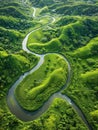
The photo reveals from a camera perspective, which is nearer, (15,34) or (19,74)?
(19,74)

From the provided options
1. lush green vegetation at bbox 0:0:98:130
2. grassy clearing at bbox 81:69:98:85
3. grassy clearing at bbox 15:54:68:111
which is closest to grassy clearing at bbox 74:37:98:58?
lush green vegetation at bbox 0:0:98:130

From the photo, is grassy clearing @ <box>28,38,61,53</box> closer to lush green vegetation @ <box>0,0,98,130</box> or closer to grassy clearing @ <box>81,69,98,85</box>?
lush green vegetation @ <box>0,0,98,130</box>

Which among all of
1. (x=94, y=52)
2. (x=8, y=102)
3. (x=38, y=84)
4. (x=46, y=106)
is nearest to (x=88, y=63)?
(x=94, y=52)

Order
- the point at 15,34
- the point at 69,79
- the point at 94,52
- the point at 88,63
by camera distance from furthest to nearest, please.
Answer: the point at 15,34 < the point at 94,52 < the point at 88,63 < the point at 69,79

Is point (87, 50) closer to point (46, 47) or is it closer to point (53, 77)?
point (46, 47)

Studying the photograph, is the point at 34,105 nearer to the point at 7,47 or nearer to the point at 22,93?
the point at 22,93

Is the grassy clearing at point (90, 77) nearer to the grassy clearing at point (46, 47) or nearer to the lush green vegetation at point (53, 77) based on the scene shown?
the lush green vegetation at point (53, 77)

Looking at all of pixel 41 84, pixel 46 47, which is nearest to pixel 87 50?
pixel 46 47

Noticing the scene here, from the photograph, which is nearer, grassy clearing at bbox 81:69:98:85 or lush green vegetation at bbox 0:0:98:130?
lush green vegetation at bbox 0:0:98:130
